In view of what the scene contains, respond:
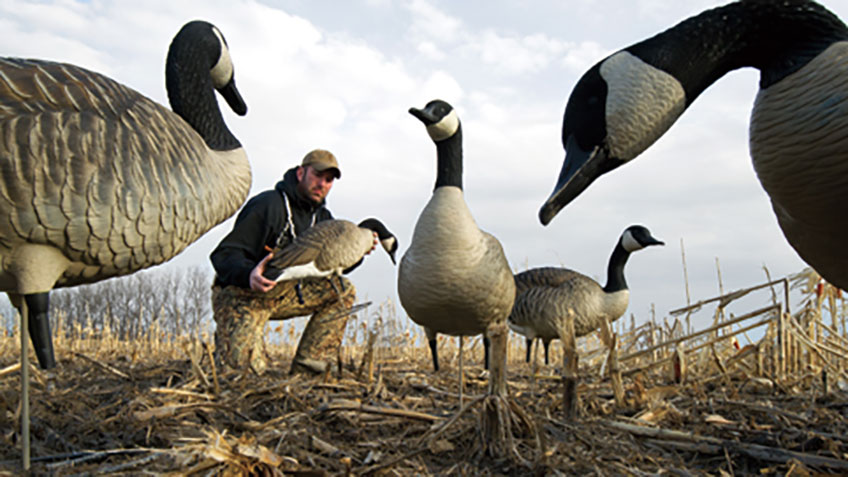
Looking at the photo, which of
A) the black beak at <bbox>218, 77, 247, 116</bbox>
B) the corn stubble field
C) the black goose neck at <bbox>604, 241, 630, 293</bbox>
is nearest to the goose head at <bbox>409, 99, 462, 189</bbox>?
the black beak at <bbox>218, 77, 247, 116</bbox>

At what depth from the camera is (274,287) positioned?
573 centimetres

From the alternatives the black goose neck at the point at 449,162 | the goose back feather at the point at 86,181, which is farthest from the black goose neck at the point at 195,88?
the black goose neck at the point at 449,162

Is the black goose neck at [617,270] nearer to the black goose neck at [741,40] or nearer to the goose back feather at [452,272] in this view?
the goose back feather at [452,272]

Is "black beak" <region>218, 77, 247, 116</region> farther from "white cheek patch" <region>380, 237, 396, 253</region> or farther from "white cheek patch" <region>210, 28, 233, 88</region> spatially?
"white cheek patch" <region>380, 237, 396, 253</region>

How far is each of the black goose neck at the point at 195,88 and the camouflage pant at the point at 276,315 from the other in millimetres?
1577

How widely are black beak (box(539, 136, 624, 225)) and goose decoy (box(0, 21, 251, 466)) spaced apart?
6.81 ft

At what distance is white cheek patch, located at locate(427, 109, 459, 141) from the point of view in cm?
598

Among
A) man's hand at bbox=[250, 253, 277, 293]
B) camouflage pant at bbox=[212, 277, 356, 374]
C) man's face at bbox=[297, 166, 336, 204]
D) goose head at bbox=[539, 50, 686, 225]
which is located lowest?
Answer: camouflage pant at bbox=[212, 277, 356, 374]

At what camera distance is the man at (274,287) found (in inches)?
217

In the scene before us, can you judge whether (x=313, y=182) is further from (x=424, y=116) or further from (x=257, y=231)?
(x=424, y=116)

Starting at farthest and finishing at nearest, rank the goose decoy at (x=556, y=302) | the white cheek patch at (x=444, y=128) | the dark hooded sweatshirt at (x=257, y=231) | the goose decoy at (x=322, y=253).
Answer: the goose decoy at (x=556, y=302) < the white cheek patch at (x=444, y=128) < the dark hooded sweatshirt at (x=257, y=231) < the goose decoy at (x=322, y=253)

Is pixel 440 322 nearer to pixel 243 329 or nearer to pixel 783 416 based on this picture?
pixel 243 329

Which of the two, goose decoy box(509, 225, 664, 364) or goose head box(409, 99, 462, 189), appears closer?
goose head box(409, 99, 462, 189)

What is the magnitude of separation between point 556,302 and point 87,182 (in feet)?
23.8
